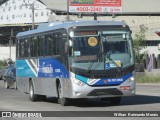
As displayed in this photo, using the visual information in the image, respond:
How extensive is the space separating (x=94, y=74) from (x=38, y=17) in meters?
109

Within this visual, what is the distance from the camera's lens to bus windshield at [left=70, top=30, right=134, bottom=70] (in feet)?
62.8

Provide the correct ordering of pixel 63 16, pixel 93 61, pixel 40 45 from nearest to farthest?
pixel 93 61, pixel 40 45, pixel 63 16

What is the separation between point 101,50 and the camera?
1931cm

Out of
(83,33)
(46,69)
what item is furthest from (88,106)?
(46,69)

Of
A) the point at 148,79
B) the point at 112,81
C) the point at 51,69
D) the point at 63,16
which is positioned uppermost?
the point at 51,69

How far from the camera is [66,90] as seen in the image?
19.6 meters

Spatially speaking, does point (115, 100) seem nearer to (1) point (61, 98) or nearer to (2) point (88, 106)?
(2) point (88, 106)

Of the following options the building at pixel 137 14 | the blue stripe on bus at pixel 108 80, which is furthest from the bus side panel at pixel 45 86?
the building at pixel 137 14

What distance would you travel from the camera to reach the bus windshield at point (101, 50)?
19156mm

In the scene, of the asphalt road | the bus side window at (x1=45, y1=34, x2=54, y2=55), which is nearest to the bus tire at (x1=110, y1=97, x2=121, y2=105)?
the asphalt road

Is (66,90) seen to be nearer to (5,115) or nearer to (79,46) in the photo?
(79,46)

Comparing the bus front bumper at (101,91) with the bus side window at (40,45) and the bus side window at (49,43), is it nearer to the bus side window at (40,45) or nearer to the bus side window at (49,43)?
the bus side window at (49,43)

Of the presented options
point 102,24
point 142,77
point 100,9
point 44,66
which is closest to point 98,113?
point 102,24

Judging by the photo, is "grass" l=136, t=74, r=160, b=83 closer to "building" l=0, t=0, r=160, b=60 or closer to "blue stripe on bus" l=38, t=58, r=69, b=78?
"blue stripe on bus" l=38, t=58, r=69, b=78
